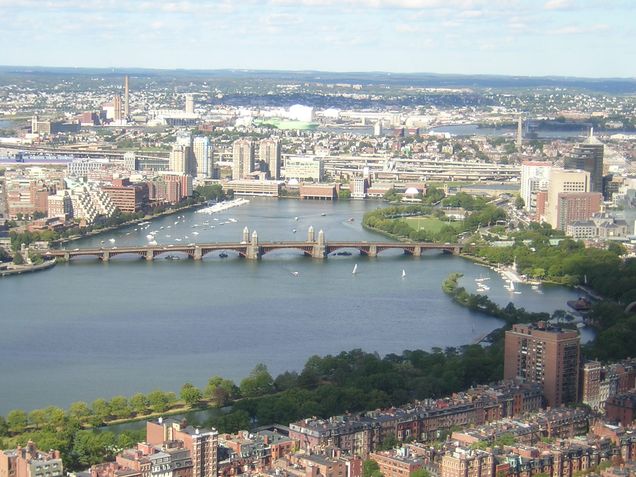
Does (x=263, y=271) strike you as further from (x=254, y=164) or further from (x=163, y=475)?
(x=254, y=164)

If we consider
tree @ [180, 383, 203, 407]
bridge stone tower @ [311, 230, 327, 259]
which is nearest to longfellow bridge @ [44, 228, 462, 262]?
bridge stone tower @ [311, 230, 327, 259]

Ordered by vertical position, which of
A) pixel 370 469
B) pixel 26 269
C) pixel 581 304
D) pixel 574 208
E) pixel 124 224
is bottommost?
pixel 124 224

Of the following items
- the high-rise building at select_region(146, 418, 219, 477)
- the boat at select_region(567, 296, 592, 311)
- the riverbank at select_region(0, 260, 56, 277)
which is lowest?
the riverbank at select_region(0, 260, 56, 277)

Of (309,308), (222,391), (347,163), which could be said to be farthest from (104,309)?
(347,163)

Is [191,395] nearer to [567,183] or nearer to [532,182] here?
[567,183]

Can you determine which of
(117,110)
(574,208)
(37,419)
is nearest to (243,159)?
(574,208)

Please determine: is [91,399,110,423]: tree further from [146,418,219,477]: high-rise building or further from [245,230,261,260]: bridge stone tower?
[245,230,261,260]: bridge stone tower
